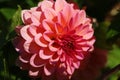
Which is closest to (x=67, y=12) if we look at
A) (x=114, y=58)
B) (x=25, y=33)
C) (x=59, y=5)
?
(x=59, y=5)

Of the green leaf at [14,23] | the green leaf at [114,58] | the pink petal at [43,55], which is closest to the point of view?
the pink petal at [43,55]

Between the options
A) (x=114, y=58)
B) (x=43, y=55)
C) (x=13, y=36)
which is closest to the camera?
(x=43, y=55)

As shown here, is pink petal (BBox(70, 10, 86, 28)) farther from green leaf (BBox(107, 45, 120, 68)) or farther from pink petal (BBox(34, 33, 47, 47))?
green leaf (BBox(107, 45, 120, 68))

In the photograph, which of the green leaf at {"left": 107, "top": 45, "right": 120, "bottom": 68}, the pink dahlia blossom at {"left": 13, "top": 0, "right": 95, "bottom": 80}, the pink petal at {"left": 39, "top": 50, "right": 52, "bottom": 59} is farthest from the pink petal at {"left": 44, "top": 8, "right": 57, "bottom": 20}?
the green leaf at {"left": 107, "top": 45, "right": 120, "bottom": 68}

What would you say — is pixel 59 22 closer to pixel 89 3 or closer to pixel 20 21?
pixel 20 21

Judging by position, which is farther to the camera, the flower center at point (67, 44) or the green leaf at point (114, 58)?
the green leaf at point (114, 58)

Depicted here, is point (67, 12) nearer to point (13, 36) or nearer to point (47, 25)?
point (47, 25)

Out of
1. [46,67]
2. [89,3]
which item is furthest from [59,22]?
[89,3]

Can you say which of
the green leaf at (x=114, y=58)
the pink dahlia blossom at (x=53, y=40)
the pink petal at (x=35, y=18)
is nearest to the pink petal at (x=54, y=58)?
the pink dahlia blossom at (x=53, y=40)

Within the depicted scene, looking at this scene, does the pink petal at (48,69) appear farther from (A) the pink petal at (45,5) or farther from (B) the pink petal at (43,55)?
(A) the pink petal at (45,5)

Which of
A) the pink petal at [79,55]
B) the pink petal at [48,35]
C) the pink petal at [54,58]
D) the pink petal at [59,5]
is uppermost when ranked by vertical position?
the pink petal at [59,5]
